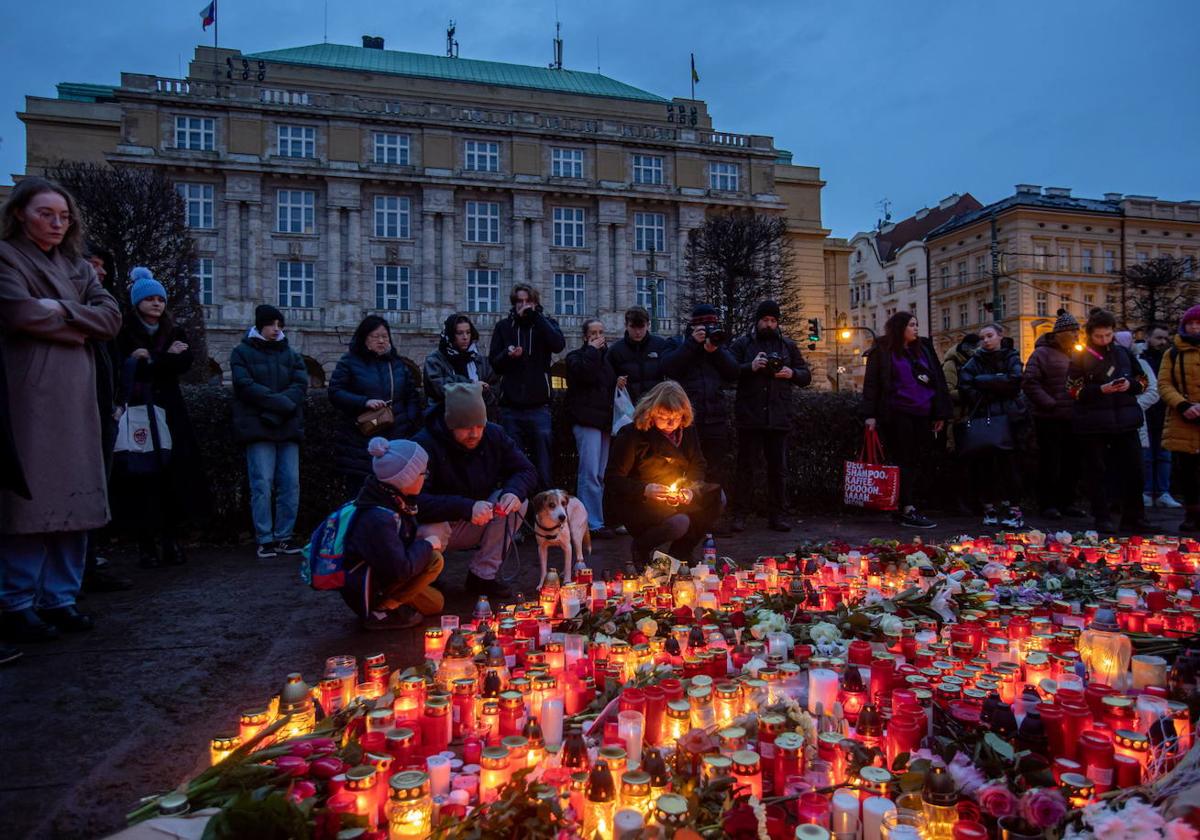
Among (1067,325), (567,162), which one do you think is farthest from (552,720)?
(567,162)

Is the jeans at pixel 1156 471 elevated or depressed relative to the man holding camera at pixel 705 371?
depressed

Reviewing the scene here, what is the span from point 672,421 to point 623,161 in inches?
1520

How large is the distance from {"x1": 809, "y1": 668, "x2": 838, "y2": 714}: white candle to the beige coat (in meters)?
3.64

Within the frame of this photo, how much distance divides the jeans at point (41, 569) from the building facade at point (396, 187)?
32.6 metres

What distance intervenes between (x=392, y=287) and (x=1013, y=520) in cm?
3457

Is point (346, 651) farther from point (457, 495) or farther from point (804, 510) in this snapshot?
point (804, 510)

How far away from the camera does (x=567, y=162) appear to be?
133ft

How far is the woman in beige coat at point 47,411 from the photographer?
3.57 metres

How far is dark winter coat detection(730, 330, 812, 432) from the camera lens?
712 cm

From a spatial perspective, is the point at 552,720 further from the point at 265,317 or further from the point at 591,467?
the point at 265,317

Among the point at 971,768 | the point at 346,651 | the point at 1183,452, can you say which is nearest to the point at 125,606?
the point at 346,651

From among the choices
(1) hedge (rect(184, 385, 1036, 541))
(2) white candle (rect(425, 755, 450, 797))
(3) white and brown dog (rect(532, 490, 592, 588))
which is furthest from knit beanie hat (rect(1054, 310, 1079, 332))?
(2) white candle (rect(425, 755, 450, 797))

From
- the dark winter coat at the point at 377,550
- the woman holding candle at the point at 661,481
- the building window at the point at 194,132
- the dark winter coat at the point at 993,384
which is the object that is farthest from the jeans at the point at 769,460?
the building window at the point at 194,132

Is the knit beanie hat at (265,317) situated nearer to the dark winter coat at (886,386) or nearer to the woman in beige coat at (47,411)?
the woman in beige coat at (47,411)
